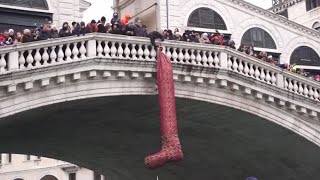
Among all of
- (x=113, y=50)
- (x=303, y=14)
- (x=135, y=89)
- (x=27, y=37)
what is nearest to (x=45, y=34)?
(x=27, y=37)

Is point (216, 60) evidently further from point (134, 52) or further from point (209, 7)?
point (209, 7)

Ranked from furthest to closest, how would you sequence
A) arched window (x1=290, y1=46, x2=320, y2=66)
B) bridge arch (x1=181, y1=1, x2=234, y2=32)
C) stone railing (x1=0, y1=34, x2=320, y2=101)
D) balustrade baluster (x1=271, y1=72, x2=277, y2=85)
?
arched window (x1=290, y1=46, x2=320, y2=66), bridge arch (x1=181, y1=1, x2=234, y2=32), balustrade baluster (x1=271, y1=72, x2=277, y2=85), stone railing (x1=0, y1=34, x2=320, y2=101)

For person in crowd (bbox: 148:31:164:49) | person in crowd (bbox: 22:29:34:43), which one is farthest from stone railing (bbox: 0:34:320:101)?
person in crowd (bbox: 22:29:34:43)

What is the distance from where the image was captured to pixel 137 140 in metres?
26.5

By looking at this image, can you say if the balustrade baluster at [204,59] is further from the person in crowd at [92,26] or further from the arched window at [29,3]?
the arched window at [29,3]

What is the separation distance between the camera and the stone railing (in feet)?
56.3

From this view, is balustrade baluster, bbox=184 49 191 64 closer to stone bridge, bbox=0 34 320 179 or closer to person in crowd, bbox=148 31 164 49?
stone bridge, bbox=0 34 320 179

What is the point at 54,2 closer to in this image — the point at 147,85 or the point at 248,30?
the point at 147,85

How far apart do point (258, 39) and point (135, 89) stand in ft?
27.9

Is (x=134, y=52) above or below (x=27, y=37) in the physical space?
below

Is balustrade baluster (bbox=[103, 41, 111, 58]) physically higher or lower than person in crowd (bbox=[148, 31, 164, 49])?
lower

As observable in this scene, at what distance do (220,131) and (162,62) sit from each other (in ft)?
21.4

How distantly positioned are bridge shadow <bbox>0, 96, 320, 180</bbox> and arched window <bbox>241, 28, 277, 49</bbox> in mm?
3911

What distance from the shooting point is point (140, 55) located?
18.9 m
